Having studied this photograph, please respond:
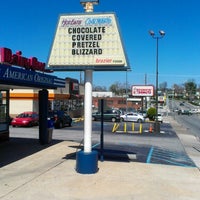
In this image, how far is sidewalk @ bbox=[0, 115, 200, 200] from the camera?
31.7 ft

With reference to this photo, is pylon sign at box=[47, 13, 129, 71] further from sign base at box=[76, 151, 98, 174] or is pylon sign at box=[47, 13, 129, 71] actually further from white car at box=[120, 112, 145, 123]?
white car at box=[120, 112, 145, 123]

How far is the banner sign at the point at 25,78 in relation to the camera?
1340 centimetres

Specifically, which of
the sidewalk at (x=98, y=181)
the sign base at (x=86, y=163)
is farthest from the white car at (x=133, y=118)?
the sign base at (x=86, y=163)

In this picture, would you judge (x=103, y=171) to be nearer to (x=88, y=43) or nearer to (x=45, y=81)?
(x=88, y=43)

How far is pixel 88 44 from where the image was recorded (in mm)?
13219

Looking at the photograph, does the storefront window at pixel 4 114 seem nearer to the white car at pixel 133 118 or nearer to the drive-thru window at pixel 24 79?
the drive-thru window at pixel 24 79

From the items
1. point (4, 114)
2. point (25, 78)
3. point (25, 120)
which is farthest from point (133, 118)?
point (25, 78)

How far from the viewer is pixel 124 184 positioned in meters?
10.9

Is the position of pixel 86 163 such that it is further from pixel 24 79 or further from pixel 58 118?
pixel 58 118

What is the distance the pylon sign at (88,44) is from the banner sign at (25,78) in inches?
60.7

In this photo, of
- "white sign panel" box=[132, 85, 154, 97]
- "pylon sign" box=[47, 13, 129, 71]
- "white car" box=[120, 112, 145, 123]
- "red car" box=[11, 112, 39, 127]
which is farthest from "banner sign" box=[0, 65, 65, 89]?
"white sign panel" box=[132, 85, 154, 97]

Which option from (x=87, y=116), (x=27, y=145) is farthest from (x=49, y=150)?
(x=87, y=116)

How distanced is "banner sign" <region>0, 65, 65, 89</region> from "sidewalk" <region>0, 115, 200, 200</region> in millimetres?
3148

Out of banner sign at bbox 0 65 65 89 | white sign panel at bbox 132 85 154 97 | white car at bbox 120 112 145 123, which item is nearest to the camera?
banner sign at bbox 0 65 65 89
